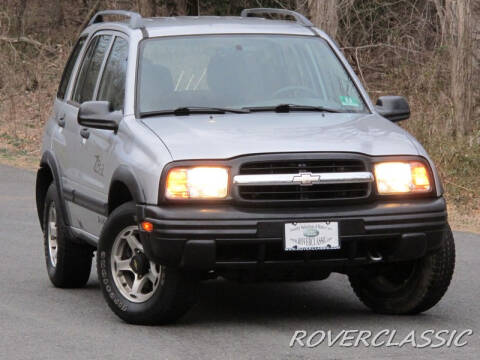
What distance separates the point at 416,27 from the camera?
65.1ft

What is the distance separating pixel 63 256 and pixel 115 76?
140cm

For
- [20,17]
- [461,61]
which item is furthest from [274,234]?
[20,17]

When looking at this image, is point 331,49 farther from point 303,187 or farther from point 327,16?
point 327,16

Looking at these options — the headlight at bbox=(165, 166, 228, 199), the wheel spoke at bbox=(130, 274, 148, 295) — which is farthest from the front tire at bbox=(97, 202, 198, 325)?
the headlight at bbox=(165, 166, 228, 199)

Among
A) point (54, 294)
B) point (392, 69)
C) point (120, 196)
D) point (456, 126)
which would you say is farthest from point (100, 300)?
point (392, 69)

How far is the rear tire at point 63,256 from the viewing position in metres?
9.24

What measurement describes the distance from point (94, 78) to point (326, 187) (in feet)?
8.11

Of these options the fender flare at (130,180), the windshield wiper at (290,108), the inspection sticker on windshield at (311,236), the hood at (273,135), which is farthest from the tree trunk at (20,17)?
the inspection sticker on windshield at (311,236)

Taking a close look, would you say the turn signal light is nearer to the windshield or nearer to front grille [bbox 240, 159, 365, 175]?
front grille [bbox 240, 159, 365, 175]

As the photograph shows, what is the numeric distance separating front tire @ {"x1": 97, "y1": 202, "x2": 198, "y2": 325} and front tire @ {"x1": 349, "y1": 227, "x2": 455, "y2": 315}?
1.08 metres

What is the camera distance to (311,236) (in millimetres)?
7262

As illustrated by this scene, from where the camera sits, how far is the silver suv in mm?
7273

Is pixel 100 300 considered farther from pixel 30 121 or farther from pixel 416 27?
pixel 30 121

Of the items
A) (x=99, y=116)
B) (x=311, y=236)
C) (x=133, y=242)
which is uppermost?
(x=99, y=116)
